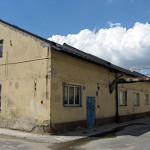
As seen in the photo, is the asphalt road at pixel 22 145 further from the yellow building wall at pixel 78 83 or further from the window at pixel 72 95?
the window at pixel 72 95

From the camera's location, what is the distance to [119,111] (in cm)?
1727

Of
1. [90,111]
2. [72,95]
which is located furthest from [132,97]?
[72,95]

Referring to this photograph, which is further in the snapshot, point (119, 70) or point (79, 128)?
point (119, 70)

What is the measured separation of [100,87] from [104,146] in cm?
686

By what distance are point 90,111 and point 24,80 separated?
4.50 m

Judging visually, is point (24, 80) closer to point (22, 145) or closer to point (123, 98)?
point (22, 145)

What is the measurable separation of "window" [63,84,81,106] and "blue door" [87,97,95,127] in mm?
1011

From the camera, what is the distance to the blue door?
13373 millimetres

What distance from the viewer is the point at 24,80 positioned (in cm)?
1184

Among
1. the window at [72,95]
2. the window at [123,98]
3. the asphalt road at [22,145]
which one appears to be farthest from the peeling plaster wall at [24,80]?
the window at [123,98]

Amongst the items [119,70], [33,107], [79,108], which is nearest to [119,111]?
[119,70]

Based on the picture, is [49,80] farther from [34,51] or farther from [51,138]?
[51,138]

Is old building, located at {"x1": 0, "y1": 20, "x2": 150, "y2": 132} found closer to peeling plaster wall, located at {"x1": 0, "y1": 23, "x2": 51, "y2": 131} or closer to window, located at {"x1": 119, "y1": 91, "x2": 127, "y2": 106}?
peeling plaster wall, located at {"x1": 0, "y1": 23, "x2": 51, "y2": 131}

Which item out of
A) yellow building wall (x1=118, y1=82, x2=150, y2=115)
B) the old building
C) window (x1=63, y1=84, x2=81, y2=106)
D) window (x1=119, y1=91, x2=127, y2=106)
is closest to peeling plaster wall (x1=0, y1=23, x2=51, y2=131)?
the old building
